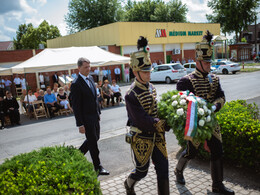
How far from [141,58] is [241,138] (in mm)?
2513

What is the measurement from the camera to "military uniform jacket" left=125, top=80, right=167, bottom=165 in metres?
3.34

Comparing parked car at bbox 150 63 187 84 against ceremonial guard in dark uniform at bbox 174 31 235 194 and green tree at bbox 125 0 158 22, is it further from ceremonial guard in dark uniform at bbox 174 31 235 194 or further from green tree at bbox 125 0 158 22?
green tree at bbox 125 0 158 22

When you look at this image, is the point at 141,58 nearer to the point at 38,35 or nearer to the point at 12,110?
the point at 12,110

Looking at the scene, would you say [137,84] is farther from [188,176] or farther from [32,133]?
[32,133]

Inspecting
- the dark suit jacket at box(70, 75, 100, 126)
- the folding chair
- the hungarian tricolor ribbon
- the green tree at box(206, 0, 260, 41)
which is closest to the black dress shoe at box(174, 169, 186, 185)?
the hungarian tricolor ribbon

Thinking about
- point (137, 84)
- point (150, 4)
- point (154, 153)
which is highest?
point (150, 4)

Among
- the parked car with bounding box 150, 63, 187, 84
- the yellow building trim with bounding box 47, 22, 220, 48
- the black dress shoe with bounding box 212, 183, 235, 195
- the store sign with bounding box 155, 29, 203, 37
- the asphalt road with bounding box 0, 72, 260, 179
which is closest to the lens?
the black dress shoe with bounding box 212, 183, 235, 195

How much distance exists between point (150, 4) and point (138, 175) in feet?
191

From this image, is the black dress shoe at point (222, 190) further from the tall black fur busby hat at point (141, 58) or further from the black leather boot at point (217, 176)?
the tall black fur busby hat at point (141, 58)

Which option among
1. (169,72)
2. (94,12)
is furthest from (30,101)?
(94,12)

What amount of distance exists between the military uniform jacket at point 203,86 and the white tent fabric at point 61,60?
11.4 meters

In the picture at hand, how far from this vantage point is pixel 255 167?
4.50m

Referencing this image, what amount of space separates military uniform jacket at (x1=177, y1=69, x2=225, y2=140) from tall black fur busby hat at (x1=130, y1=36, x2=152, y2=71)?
0.95 m

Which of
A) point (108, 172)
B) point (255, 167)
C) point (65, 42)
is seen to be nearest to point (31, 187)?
point (108, 172)
